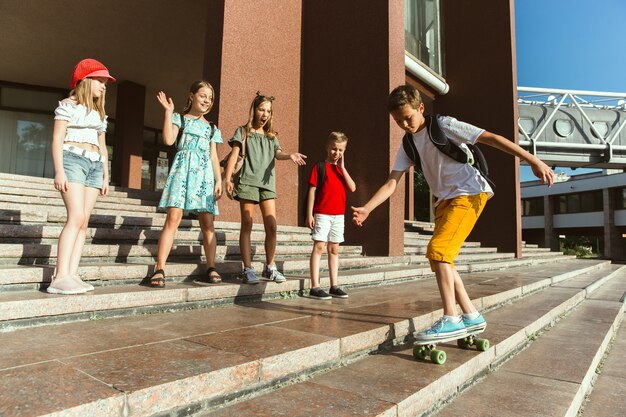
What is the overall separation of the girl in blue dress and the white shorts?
1.02 meters

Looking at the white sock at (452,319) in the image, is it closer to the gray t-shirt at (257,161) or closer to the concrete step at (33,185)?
the gray t-shirt at (257,161)

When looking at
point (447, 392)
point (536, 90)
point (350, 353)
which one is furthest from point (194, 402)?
point (536, 90)

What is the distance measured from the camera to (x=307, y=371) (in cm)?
232

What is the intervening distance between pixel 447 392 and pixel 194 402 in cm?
138

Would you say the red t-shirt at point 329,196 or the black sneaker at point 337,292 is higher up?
the red t-shirt at point 329,196

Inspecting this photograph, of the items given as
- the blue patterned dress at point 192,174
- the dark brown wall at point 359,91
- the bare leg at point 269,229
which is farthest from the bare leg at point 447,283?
the dark brown wall at point 359,91

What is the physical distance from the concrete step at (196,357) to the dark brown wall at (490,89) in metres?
8.95

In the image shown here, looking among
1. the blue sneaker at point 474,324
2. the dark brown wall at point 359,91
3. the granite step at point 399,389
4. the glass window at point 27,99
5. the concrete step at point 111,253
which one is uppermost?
the glass window at point 27,99

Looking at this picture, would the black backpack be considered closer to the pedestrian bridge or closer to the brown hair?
the brown hair

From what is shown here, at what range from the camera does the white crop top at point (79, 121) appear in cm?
312

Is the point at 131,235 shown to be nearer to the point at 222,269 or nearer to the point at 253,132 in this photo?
the point at 222,269

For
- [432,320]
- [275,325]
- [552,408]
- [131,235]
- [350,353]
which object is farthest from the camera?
[131,235]

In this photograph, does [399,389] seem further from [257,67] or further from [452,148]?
[257,67]

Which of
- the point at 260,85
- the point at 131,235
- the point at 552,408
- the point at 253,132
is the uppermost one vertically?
the point at 260,85
